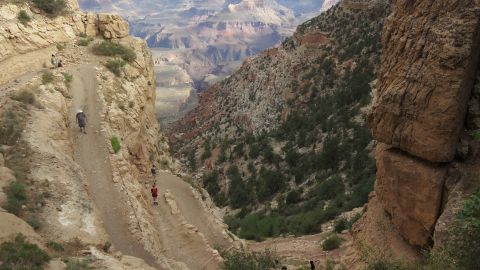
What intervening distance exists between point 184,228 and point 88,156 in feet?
15.4

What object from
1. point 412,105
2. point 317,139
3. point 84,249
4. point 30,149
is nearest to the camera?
point 412,105

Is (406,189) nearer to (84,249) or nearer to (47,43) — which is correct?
(84,249)

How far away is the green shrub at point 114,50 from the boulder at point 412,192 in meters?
19.0

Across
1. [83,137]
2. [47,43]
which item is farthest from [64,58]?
[83,137]

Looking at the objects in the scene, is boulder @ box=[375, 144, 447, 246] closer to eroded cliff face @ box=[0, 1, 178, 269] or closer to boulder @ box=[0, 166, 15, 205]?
eroded cliff face @ box=[0, 1, 178, 269]

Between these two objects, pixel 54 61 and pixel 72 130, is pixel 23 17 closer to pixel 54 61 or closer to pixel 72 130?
pixel 54 61

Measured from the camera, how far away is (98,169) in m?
18.0

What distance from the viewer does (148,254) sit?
14789 millimetres

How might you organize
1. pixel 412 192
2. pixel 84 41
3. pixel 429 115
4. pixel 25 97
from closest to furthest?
pixel 429 115
pixel 412 192
pixel 25 97
pixel 84 41

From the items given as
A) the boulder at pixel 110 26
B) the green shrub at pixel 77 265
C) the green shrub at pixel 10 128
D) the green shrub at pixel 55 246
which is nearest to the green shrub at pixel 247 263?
the green shrub at pixel 77 265

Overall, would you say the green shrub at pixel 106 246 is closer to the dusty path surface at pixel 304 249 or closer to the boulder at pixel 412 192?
the dusty path surface at pixel 304 249

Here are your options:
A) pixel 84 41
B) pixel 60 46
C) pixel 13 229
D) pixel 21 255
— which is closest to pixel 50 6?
pixel 84 41

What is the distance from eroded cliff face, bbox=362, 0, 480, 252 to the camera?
10742 millimetres

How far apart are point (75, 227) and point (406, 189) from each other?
29.9ft
